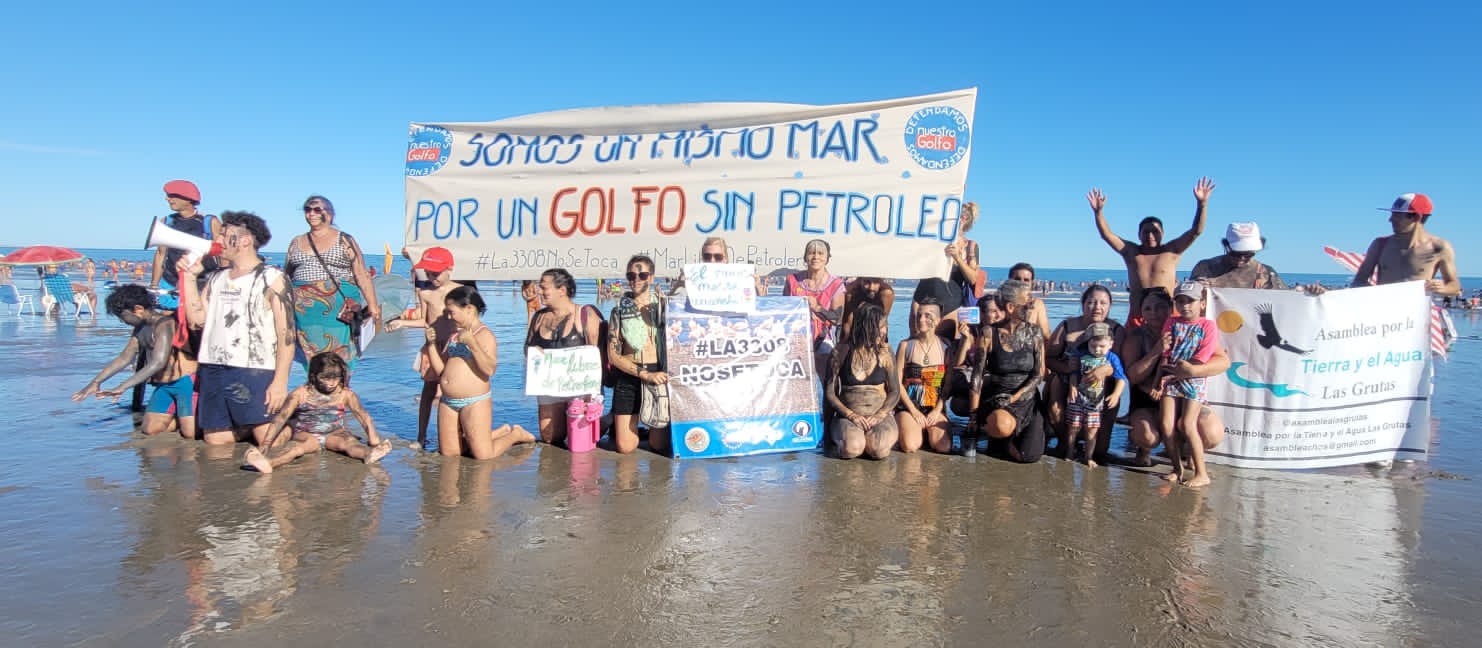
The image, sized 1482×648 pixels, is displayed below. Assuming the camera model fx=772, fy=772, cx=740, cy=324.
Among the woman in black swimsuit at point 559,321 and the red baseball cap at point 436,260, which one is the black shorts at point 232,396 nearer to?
the red baseball cap at point 436,260

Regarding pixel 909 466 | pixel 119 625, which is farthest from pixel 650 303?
pixel 119 625

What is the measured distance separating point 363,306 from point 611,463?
2.54 meters

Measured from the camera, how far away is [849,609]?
3295mm

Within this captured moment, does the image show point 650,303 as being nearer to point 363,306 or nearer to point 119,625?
point 363,306

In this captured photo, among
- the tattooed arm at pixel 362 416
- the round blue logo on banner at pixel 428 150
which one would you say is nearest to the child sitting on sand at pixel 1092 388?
the tattooed arm at pixel 362 416

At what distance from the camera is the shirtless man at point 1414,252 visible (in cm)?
603

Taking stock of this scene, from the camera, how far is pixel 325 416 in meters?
5.71

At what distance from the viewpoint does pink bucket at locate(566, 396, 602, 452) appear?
6.02 m

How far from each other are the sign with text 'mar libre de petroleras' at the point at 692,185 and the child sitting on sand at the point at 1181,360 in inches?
69.5

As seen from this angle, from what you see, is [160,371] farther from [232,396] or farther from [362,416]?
[362,416]

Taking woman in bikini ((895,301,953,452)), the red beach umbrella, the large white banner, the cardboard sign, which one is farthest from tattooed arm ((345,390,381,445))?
the red beach umbrella

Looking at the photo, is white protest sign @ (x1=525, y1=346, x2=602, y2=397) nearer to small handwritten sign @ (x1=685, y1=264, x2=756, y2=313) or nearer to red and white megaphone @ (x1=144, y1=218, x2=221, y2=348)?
small handwritten sign @ (x1=685, y1=264, x2=756, y2=313)

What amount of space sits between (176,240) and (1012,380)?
Answer: 258 inches

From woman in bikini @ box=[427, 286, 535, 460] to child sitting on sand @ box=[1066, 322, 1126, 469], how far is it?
4.38 meters
